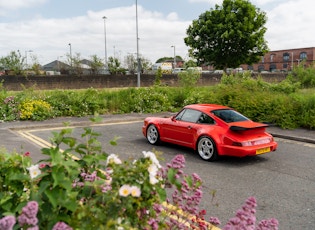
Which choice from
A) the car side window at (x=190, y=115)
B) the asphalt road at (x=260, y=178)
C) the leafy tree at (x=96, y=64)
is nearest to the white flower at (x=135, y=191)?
the asphalt road at (x=260, y=178)

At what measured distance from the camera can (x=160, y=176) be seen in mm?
2383

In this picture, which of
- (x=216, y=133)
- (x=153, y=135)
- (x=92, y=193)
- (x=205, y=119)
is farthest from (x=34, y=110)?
(x=92, y=193)

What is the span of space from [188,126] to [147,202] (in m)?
6.23

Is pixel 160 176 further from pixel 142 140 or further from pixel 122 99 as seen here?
pixel 122 99

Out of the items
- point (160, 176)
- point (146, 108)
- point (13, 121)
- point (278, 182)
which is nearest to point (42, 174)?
point (160, 176)

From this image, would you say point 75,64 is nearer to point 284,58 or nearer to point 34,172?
point 34,172

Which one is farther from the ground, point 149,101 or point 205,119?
point 205,119

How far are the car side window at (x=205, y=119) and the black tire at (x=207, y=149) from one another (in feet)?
1.35

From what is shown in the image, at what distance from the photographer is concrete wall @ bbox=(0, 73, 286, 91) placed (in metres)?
26.2

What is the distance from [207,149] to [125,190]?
6.03 metres

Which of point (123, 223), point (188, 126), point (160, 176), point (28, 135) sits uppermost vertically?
point (160, 176)

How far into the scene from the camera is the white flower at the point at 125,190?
1.93 metres

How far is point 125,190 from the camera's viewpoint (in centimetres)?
194

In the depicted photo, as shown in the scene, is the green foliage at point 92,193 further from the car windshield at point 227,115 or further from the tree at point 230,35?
the tree at point 230,35
